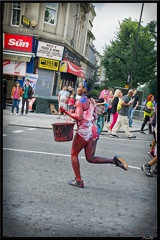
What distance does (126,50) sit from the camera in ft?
9.62

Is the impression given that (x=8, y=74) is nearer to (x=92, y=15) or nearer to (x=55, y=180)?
(x=92, y=15)

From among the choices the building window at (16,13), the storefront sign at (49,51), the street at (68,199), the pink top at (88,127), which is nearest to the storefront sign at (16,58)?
the storefront sign at (49,51)

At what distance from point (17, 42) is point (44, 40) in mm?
207

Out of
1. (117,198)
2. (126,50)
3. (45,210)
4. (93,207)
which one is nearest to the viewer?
(126,50)

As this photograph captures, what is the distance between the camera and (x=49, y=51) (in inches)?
111

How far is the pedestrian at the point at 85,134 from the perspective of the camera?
338cm

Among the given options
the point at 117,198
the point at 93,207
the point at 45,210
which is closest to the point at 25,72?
the point at 45,210

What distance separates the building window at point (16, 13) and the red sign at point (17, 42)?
101 millimetres

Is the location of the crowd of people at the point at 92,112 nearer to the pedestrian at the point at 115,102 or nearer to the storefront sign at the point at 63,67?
the pedestrian at the point at 115,102

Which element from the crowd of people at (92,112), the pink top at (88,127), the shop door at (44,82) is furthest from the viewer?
the pink top at (88,127)

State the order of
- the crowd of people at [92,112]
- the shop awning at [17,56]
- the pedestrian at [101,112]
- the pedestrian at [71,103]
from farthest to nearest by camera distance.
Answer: the pedestrian at [71,103] < the pedestrian at [101,112] < the crowd of people at [92,112] < the shop awning at [17,56]

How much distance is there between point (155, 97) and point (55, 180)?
1.63m

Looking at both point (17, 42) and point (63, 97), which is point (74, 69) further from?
point (17, 42)

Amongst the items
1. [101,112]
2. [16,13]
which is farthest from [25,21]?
[101,112]
